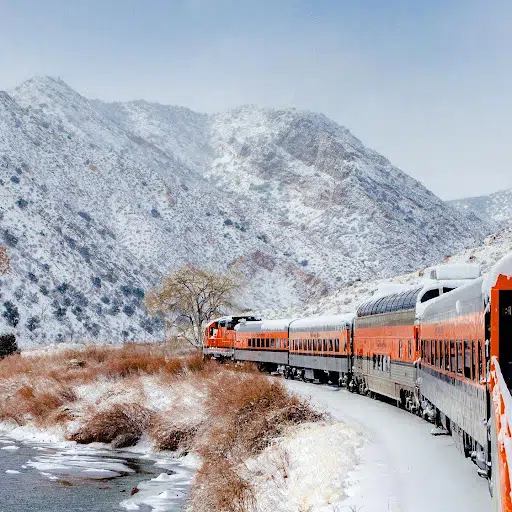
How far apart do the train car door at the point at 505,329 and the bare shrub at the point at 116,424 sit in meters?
25.9

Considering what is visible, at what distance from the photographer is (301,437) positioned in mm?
22125

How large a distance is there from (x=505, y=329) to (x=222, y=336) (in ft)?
187

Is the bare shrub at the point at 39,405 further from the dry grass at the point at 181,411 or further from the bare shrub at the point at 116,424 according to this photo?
the bare shrub at the point at 116,424

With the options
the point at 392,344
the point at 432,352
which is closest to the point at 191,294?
the point at 392,344

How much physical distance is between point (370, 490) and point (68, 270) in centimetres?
10329

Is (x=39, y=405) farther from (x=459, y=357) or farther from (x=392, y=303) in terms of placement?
(x=459, y=357)

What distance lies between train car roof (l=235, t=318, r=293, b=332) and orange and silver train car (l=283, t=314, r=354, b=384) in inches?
84.0

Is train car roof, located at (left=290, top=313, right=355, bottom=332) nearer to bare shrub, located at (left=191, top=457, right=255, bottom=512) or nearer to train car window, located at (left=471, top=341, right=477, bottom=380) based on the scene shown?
bare shrub, located at (left=191, top=457, right=255, bottom=512)

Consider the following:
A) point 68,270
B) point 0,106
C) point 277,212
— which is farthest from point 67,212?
point 277,212

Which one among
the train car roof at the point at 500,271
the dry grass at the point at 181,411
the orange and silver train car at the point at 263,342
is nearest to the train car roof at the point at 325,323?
the orange and silver train car at the point at 263,342

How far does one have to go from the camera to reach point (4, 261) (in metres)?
107

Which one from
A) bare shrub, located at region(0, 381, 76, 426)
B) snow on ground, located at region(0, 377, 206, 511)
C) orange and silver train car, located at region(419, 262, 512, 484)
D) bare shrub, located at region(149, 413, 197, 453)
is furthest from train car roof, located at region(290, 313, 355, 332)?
orange and silver train car, located at region(419, 262, 512, 484)

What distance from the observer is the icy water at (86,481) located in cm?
2172

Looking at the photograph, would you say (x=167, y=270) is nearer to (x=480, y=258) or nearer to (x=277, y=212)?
(x=277, y=212)
